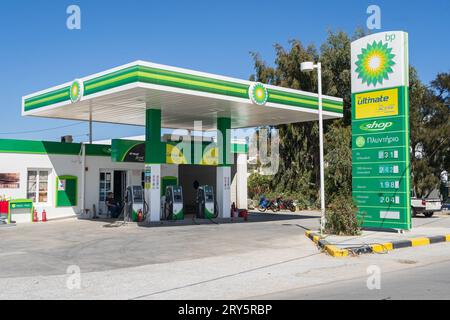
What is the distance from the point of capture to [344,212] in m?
15.5

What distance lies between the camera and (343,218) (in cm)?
1537

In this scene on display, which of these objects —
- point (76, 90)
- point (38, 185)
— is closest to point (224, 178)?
point (76, 90)

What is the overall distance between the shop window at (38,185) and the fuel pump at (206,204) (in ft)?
23.0

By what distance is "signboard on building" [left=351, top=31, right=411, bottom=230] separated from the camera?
53.3ft

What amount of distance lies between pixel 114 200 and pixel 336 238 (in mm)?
12917

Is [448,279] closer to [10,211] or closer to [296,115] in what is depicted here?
[296,115]

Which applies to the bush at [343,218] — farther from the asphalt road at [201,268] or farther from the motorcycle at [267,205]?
the motorcycle at [267,205]

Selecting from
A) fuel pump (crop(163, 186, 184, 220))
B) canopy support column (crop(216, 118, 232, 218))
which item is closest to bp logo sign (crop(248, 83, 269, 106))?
canopy support column (crop(216, 118, 232, 218))

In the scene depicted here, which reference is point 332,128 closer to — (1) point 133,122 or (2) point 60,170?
(1) point 133,122

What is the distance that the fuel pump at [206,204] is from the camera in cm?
2284

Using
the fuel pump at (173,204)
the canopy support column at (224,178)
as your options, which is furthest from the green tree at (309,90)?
the fuel pump at (173,204)

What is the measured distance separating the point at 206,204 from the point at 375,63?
9879 mm

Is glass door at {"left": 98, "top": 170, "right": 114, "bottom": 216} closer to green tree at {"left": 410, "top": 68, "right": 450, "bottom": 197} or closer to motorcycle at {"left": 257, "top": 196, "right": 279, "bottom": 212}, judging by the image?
motorcycle at {"left": 257, "top": 196, "right": 279, "bottom": 212}
